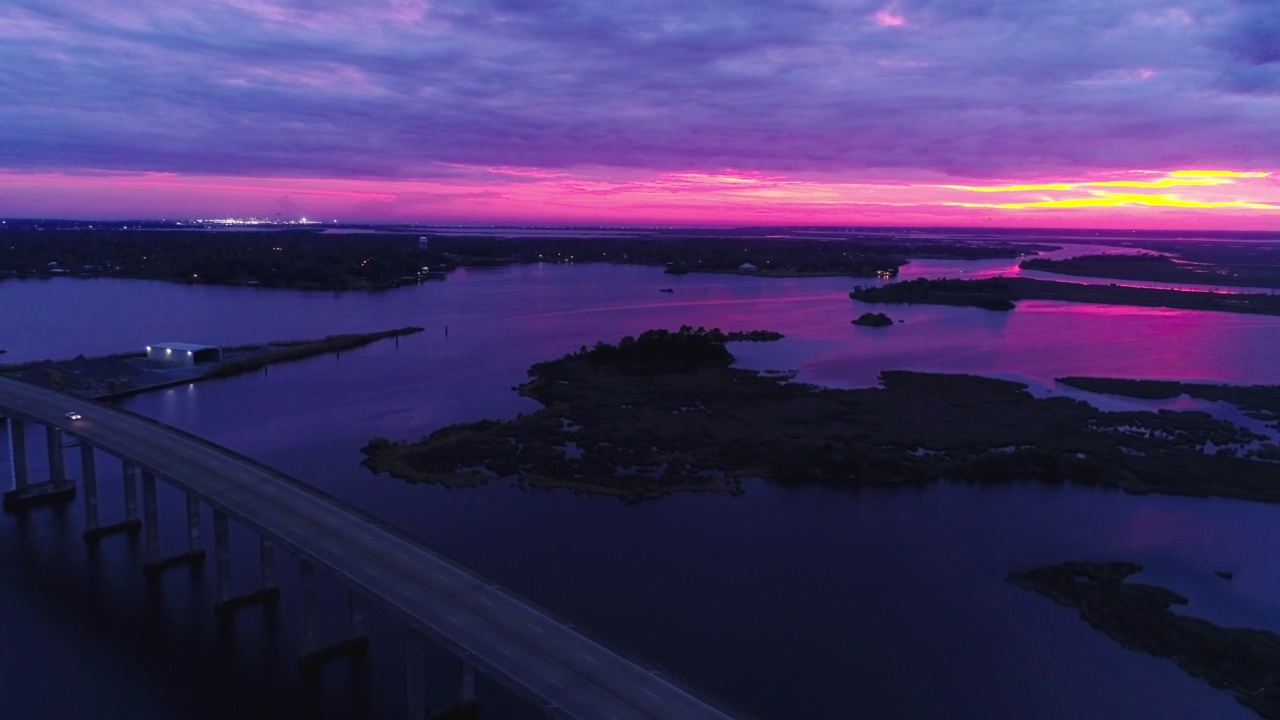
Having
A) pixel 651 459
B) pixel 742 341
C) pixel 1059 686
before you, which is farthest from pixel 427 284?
pixel 1059 686

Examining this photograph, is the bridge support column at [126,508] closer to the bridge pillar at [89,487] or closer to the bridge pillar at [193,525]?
the bridge pillar at [89,487]

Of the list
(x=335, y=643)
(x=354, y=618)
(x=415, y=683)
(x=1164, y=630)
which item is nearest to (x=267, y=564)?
(x=335, y=643)

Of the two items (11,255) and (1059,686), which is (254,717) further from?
(11,255)

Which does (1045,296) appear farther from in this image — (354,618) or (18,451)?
(18,451)

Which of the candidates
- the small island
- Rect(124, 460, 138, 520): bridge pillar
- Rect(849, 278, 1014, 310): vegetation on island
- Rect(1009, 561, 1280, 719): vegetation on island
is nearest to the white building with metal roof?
Rect(124, 460, 138, 520): bridge pillar

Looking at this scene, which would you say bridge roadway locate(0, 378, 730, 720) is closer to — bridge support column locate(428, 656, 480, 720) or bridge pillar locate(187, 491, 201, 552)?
bridge pillar locate(187, 491, 201, 552)

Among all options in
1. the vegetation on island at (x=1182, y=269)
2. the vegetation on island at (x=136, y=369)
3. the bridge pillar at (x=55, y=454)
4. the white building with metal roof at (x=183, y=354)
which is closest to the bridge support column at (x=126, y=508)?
the bridge pillar at (x=55, y=454)
